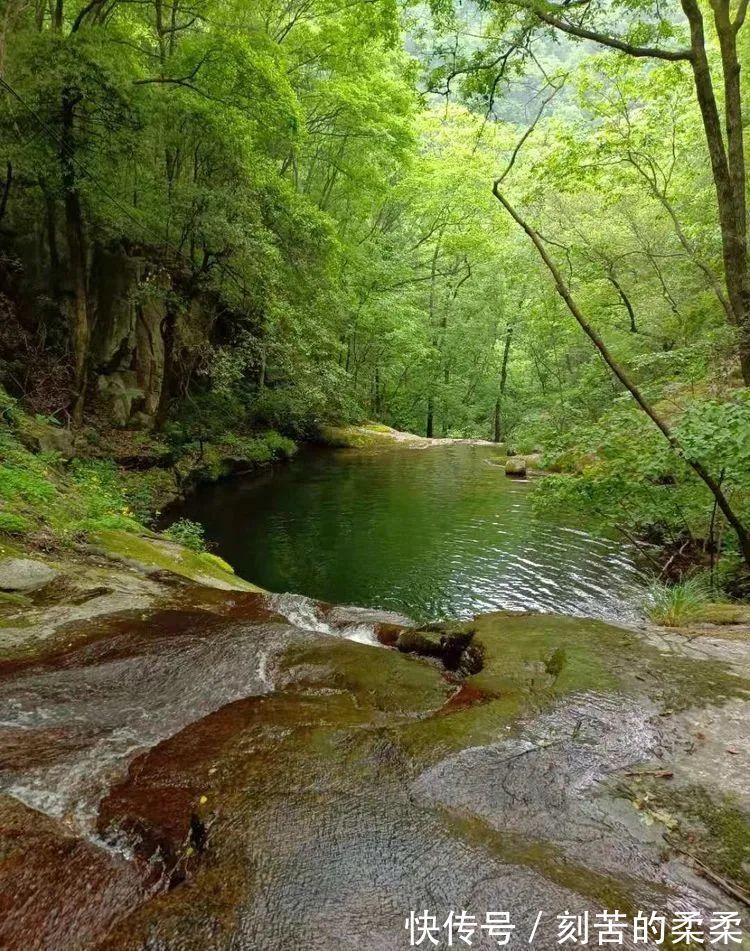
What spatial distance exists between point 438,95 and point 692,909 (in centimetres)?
1043

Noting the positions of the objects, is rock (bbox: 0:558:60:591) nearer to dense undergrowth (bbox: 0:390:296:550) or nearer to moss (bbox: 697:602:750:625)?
dense undergrowth (bbox: 0:390:296:550)

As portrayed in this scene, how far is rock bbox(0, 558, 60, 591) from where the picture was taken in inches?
218

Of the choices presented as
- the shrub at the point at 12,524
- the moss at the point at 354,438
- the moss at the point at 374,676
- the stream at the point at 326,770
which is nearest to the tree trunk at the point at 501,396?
the moss at the point at 354,438

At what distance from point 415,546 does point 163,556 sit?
6195 millimetres

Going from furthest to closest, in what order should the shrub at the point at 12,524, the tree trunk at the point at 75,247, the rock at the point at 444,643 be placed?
the tree trunk at the point at 75,247, the shrub at the point at 12,524, the rock at the point at 444,643

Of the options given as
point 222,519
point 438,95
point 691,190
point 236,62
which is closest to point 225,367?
point 222,519

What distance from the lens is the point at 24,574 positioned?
571 centimetres

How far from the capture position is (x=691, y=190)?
16000 millimetres

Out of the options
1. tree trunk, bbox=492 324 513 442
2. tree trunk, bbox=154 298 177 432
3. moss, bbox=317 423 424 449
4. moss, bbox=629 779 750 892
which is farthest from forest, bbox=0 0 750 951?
tree trunk, bbox=492 324 513 442

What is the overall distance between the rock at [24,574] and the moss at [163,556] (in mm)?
1222

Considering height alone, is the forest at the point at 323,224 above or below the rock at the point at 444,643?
above

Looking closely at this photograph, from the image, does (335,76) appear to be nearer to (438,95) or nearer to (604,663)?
(438,95)

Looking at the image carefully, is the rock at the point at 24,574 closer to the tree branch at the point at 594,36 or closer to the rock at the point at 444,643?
the rock at the point at 444,643

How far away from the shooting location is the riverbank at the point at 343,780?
2328 mm
